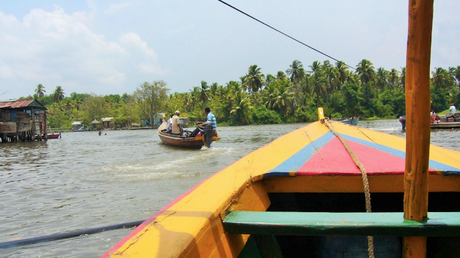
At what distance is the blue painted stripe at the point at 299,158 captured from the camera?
1.73 meters

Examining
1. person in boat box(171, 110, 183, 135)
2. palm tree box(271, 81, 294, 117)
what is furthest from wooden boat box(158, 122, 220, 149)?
palm tree box(271, 81, 294, 117)

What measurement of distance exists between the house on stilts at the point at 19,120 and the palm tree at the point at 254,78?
34546 millimetres

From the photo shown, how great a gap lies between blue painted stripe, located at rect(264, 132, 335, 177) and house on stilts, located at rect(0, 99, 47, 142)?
1033 inches

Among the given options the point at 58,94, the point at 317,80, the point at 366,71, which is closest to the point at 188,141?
the point at 317,80

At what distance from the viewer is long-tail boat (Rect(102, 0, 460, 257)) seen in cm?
113

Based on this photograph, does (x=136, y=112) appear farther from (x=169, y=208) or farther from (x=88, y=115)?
(x=169, y=208)

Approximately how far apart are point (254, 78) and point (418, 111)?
52.5 m

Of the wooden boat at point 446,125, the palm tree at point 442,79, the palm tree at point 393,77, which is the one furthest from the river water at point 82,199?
the palm tree at point 393,77

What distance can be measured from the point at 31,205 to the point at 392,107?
53345 mm

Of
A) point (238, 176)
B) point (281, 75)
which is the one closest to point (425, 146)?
point (238, 176)

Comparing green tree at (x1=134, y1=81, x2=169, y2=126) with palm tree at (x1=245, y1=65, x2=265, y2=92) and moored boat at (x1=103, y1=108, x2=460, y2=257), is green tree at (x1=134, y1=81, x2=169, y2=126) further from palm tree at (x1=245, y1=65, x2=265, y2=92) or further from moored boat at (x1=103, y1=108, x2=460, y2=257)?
moored boat at (x1=103, y1=108, x2=460, y2=257)

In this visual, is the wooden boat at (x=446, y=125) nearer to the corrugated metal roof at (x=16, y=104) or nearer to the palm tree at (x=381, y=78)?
the corrugated metal roof at (x=16, y=104)

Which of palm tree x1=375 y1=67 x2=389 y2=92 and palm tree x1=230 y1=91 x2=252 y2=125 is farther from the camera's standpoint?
palm tree x1=375 y1=67 x2=389 y2=92

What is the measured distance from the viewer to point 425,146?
1151 mm
